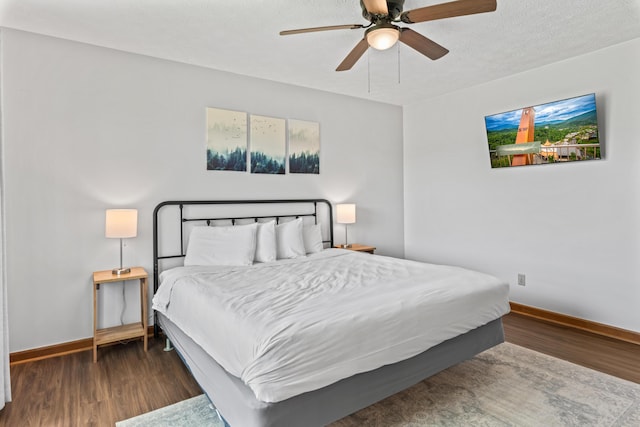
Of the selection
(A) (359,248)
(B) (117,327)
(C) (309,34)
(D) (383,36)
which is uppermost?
(C) (309,34)

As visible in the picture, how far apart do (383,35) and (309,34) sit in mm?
929

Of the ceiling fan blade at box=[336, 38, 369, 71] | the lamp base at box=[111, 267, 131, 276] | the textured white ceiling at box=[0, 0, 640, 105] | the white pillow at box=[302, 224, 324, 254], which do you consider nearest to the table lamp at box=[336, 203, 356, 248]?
the white pillow at box=[302, 224, 324, 254]

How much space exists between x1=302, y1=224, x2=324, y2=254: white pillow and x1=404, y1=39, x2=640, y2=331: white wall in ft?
6.30

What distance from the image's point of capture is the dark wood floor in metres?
2.20

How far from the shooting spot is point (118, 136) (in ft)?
10.8

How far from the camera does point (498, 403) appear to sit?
2.26m

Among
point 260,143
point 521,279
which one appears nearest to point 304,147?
point 260,143

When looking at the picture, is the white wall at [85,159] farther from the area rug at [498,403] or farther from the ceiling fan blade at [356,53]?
the area rug at [498,403]

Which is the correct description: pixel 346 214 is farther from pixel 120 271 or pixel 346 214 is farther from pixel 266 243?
pixel 120 271

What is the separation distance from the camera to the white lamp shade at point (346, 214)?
4.53 meters

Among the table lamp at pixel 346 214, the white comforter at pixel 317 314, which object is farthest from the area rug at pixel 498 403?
the table lamp at pixel 346 214

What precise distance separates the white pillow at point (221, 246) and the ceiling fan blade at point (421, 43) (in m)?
2.21

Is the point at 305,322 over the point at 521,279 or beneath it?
over

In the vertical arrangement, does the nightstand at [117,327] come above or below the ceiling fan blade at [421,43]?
below
